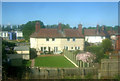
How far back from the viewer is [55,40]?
22828 millimetres

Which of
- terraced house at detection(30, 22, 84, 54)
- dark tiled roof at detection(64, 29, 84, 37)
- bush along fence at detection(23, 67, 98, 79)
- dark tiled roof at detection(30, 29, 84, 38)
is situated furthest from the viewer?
dark tiled roof at detection(64, 29, 84, 37)

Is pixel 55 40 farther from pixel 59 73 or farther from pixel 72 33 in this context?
pixel 59 73

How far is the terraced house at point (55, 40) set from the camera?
22281mm

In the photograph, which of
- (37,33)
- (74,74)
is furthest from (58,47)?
(74,74)

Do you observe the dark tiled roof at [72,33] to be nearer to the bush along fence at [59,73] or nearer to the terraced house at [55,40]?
the terraced house at [55,40]

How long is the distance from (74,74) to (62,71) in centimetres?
77

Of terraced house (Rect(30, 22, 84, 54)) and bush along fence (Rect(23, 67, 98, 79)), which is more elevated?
terraced house (Rect(30, 22, 84, 54))

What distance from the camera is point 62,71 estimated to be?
340 inches

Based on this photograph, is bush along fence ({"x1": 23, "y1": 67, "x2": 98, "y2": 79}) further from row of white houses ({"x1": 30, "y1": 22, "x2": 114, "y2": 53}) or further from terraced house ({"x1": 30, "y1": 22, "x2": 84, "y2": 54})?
row of white houses ({"x1": 30, "y1": 22, "x2": 114, "y2": 53})

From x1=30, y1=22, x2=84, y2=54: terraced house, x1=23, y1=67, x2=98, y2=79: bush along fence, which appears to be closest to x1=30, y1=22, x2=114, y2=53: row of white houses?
x1=30, y1=22, x2=84, y2=54: terraced house

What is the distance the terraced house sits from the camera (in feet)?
73.1

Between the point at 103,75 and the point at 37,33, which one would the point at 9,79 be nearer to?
the point at 103,75

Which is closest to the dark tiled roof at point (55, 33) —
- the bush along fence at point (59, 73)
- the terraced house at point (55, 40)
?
the terraced house at point (55, 40)

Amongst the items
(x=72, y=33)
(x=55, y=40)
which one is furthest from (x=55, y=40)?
(x=72, y=33)
